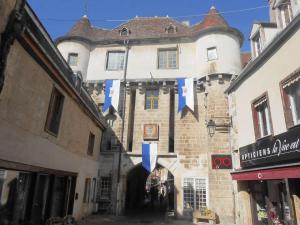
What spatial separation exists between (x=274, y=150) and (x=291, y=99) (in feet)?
4.99

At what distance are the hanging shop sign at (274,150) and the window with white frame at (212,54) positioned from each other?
7149mm

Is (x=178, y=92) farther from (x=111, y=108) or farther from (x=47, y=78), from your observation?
(x=47, y=78)

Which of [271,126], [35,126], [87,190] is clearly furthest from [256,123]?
[87,190]

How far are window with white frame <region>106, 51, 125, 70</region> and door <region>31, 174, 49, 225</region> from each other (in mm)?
9952

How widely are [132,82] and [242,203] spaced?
9.27 metres

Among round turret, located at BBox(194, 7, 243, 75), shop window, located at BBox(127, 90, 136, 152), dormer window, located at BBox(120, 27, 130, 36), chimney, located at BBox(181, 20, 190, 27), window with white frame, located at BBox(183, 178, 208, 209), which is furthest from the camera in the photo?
chimney, located at BBox(181, 20, 190, 27)

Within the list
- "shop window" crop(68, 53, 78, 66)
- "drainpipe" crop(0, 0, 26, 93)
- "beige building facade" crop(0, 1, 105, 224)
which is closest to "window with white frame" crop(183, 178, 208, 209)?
"beige building facade" crop(0, 1, 105, 224)

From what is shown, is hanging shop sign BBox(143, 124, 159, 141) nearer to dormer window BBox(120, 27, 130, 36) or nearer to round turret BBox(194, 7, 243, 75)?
round turret BBox(194, 7, 243, 75)

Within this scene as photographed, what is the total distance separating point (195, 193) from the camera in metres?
12.4

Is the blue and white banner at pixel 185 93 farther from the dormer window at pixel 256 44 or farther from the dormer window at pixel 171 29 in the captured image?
the dormer window at pixel 256 44

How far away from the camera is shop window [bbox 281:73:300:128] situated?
21.0 ft

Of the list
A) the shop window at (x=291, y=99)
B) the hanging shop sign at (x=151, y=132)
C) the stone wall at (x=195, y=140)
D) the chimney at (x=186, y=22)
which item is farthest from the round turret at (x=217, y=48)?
the shop window at (x=291, y=99)

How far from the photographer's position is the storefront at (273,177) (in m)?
6.00

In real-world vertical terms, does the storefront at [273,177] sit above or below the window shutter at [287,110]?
below
